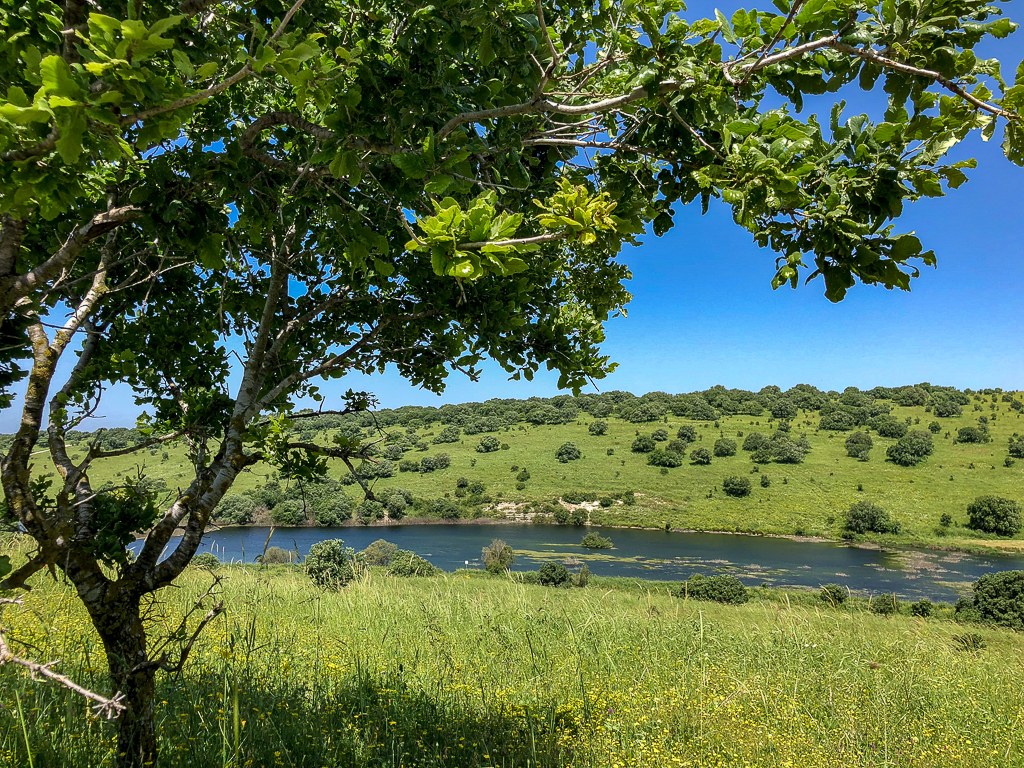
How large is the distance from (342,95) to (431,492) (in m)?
101

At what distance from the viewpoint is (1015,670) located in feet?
27.1

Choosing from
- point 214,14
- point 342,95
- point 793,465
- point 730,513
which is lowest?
point 730,513

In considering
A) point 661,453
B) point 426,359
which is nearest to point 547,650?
point 426,359

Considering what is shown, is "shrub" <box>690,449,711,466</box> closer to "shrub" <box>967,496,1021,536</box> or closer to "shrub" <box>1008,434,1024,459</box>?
"shrub" <box>967,496,1021,536</box>

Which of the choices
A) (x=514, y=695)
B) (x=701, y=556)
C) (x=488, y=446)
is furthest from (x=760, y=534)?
(x=514, y=695)

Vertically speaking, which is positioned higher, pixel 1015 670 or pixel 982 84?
pixel 982 84

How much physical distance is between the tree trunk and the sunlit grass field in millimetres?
352

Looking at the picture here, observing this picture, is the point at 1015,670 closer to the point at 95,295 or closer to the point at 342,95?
the point at 342,95

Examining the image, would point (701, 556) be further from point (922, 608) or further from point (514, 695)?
point (514, 695)

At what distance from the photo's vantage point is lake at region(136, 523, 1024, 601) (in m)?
50.2

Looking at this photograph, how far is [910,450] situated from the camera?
320 feet

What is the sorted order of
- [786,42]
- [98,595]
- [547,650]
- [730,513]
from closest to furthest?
[786,42] → [98,595] → [547,650] → [730,513]

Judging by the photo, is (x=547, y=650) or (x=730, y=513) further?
(x=730, y=513)

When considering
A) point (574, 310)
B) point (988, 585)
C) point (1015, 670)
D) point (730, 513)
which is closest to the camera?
point (574, 310)
